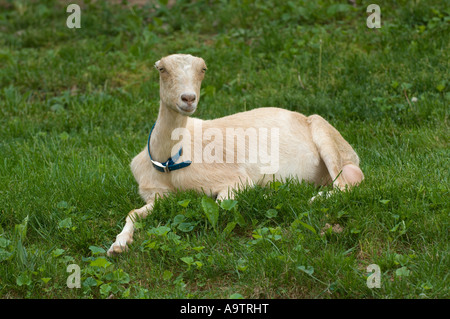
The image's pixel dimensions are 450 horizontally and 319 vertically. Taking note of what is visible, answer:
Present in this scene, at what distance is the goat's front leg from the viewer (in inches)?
168

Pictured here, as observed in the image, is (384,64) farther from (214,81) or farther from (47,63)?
(47,63)

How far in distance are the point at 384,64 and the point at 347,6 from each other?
1.80 metres

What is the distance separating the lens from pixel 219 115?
719cm

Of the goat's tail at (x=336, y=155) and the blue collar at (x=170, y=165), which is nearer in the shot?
the blue collar at (x=170, y=165)

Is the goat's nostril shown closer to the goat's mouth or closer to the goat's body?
the goat's mouth

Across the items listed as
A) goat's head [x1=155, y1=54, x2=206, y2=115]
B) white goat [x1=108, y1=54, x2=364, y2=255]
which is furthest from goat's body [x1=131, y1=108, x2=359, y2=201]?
goat's head [x1=155, y1=54, x2=206, y2=115]

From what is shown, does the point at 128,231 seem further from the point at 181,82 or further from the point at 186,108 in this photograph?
the point at 181,82

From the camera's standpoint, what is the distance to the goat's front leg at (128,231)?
14.0ft

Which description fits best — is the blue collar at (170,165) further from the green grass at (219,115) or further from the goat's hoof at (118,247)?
the goat's hoof at (118,247)

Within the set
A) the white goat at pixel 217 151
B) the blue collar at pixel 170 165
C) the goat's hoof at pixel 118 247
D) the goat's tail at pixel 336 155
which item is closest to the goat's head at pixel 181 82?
the white goat at pixel 217 151

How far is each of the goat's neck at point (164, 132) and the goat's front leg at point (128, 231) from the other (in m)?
0.38

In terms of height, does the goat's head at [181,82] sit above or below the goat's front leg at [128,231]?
above

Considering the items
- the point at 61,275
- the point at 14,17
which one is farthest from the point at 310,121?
the point at 14,17

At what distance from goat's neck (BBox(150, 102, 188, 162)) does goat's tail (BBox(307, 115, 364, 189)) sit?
131cm
